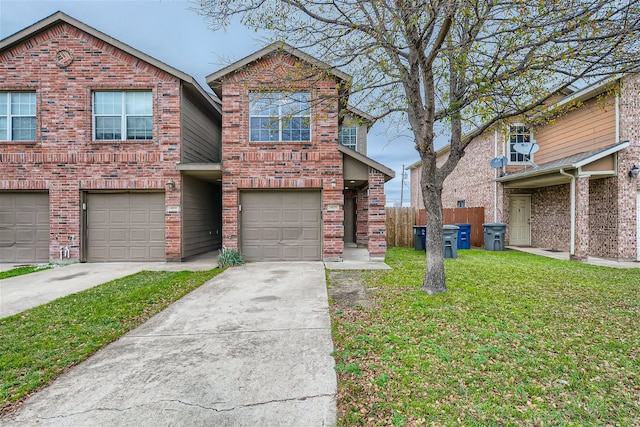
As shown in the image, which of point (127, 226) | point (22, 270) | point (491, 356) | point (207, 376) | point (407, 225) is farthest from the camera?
point (407, 225)

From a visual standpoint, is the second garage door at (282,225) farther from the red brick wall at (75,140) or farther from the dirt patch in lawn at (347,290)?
the red brick wall at (75,140)

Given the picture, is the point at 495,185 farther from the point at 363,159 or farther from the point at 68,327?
the point at 68,327

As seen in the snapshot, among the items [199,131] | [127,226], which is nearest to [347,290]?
[127,226]

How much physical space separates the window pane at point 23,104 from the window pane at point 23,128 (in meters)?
0.18

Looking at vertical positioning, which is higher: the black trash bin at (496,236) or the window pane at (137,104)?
the window pane at (137,104)

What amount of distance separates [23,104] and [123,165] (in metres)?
3.55

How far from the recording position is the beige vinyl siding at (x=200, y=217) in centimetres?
1006

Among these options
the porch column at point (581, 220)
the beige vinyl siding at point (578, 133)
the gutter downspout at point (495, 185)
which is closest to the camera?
the porch column at point (581, 220)

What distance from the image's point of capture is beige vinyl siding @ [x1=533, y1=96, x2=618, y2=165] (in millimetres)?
10312

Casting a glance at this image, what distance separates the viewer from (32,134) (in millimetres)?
9469

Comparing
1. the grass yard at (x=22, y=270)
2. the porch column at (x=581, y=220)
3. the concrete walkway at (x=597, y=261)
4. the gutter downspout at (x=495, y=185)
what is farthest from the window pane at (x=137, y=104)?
the concrete walkway at (x=597, y=261)

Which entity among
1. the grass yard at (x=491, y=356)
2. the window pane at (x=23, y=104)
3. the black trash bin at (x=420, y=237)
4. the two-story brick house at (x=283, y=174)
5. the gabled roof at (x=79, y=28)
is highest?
the gabled roof at (x=79, y=28)

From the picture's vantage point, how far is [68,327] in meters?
4.29

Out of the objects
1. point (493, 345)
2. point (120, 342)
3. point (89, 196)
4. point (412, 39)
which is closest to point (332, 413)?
point (493, 345)
